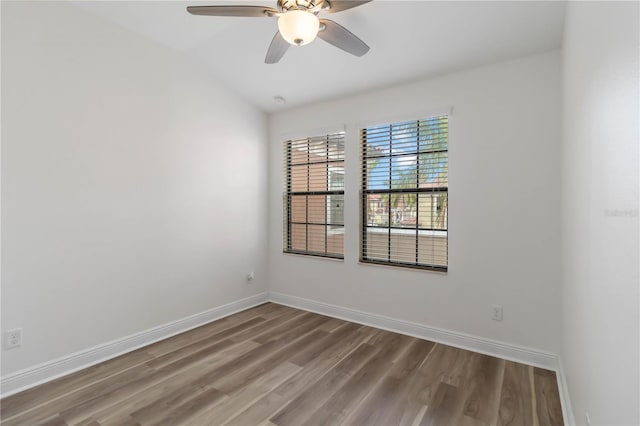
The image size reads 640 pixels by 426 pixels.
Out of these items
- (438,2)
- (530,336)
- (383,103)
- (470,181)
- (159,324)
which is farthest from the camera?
(383,103)

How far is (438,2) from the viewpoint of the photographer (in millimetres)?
2256

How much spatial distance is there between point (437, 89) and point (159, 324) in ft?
11.5

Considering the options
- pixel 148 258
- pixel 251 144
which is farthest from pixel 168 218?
pixel 251 144

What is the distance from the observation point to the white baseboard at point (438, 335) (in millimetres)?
2609

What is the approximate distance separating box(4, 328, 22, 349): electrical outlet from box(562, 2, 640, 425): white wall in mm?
3246

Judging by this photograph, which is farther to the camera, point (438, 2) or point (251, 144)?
point (251, 144)

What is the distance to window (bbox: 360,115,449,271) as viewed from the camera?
3.09 m

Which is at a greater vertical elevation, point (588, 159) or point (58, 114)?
point (58, 114)

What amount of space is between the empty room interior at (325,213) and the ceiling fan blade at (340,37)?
0.8 inches

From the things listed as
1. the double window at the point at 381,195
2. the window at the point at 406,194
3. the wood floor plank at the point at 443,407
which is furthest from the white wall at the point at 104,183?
the wood floor plank at the point at 443,407

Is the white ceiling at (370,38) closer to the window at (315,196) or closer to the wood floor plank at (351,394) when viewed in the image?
the window at (315,196)

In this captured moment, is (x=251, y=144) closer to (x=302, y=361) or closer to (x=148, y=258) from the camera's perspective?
(x=148, y=258)

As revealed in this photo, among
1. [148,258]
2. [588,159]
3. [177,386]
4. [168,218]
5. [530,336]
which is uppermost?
[588,159]

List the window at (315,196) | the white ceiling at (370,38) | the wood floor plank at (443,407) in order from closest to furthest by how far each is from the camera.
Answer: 1. the wood floor plank at (443,407)
2. the white ceiling at (370,38)
3. the window at (315,196)
